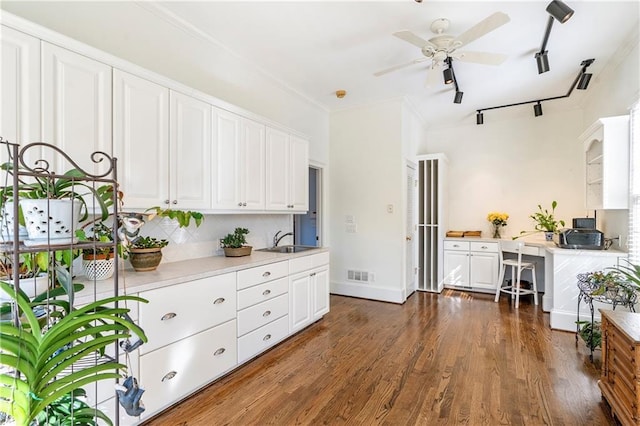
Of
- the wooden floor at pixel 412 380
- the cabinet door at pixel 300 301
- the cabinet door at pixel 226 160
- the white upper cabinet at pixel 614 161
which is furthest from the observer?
the cabinet door at pixel 300 301

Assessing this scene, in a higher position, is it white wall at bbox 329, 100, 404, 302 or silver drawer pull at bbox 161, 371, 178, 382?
white wall at bbox 329, 100, 404, 302

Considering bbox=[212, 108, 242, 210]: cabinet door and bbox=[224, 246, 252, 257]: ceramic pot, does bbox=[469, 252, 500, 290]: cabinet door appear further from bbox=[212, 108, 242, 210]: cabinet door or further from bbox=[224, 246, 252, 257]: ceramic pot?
bbox=[212, 108, 242, 210]: cabinet door

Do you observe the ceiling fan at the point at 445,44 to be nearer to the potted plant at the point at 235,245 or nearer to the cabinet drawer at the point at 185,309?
the potted plant at the point at 235,245

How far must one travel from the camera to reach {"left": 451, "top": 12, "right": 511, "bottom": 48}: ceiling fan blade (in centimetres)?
214

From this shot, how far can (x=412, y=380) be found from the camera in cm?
237

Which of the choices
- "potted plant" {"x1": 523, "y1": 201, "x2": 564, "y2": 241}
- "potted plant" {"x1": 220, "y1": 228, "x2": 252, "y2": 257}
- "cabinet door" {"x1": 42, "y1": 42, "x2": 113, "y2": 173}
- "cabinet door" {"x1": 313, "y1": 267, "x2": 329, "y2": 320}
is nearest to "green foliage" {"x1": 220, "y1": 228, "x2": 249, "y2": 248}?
"potted plant" {"x1": 220, "y1": 228, "x2": 252, "y2": 257}

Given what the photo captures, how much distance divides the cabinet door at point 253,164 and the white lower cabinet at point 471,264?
355 cm

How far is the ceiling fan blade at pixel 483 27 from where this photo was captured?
7.04ft

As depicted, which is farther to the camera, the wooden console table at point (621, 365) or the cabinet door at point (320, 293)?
the cabinet door at point (320, 293)

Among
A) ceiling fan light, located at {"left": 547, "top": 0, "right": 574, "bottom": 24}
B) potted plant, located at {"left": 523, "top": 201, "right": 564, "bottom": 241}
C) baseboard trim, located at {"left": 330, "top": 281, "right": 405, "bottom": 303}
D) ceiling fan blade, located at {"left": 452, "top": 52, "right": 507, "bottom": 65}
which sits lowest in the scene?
baseboard trim, located at {"left": 330, "top": 281, "right": 405, "bottom": 303}

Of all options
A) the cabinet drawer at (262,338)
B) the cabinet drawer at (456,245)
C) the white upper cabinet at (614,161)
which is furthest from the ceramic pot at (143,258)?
the cabinet drawer at (456,245)

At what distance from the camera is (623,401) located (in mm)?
1753

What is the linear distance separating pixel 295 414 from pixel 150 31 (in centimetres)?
311

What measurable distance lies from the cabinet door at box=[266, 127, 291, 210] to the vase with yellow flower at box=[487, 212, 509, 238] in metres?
3.77
